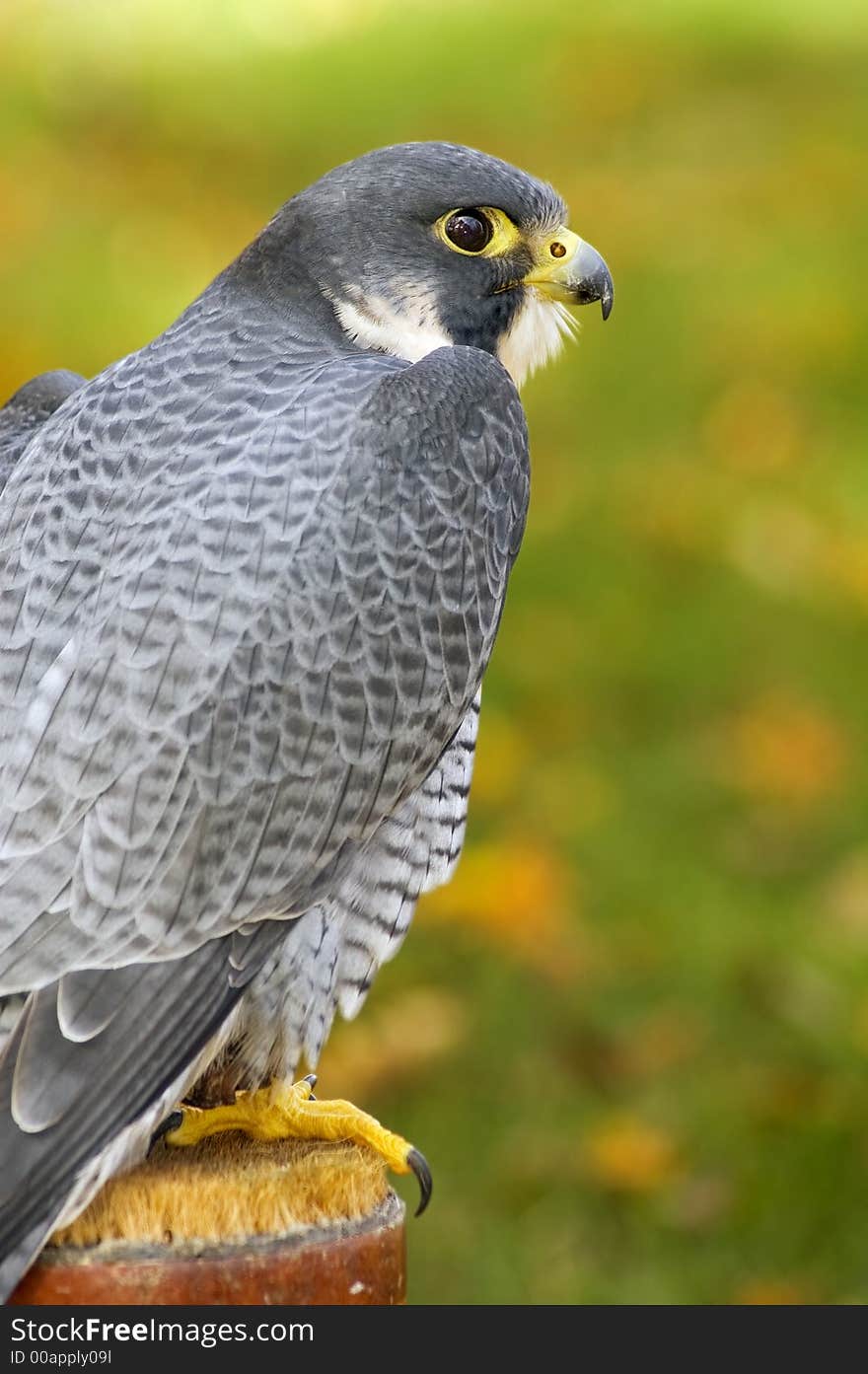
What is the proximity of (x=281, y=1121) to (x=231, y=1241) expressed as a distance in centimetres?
39

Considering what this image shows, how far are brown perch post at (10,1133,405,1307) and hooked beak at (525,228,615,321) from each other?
66.2 inches

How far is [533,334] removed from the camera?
370 cm

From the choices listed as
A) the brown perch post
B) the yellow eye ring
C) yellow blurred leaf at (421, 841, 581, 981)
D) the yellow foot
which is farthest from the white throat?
yellow blurred leaf at (421, 841, 581, 981)

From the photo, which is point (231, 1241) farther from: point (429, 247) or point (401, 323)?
point (429, 247)

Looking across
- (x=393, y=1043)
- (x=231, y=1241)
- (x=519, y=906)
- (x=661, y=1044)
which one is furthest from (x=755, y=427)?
A: (x=231, y=1241)

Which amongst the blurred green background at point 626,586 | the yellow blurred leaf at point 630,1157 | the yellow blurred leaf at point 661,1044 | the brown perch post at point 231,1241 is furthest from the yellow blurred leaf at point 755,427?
the brown perch post at point 231,1241

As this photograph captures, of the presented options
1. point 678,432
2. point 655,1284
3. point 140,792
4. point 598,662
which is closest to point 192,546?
point 140,792

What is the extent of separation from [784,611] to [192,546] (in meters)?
5.80

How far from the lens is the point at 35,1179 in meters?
2.79

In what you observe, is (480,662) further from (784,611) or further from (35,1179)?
(784,611)

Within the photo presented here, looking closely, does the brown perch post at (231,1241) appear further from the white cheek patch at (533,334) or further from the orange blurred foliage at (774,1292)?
the orange blurred foliage at (774,1292)

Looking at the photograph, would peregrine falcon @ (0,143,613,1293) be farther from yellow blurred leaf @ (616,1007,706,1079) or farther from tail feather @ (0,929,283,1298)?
yellow blurred leaf @ (616,1007,706,1079)

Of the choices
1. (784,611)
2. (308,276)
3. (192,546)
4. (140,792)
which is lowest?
(140,792)

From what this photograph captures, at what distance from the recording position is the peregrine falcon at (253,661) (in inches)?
115
